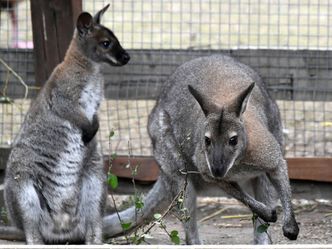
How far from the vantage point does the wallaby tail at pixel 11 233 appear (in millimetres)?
6271

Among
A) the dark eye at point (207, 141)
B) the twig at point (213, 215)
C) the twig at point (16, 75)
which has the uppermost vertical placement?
the twig at point (16, 75)

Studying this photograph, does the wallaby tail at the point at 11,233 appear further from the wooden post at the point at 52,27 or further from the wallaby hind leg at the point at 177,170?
the wooden post at the point at 52,27

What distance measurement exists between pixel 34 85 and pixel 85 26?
1268 millimetres

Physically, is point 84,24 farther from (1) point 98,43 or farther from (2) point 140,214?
(2) point 140,214

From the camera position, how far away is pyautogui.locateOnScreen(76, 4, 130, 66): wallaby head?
6445 mm

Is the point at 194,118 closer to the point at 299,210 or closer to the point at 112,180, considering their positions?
the point at 112,180

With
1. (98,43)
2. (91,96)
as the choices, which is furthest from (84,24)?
(91,96)

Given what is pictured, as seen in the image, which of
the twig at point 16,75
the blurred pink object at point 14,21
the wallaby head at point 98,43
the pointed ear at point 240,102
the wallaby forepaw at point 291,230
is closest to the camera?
the pointed ear at point 240,102

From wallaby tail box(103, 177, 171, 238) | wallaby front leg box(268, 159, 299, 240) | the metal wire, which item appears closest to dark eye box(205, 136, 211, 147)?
wallaby front leg box(268, 159, 299, 240)

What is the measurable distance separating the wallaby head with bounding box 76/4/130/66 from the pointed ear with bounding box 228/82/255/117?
1.04m

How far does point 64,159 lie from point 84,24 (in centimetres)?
93

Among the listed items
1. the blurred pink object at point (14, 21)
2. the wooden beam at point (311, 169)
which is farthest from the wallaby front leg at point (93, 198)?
the blurred pink object at point (14, 21)

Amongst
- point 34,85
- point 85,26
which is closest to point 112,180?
point 85,26

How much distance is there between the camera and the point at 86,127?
20.7ft
